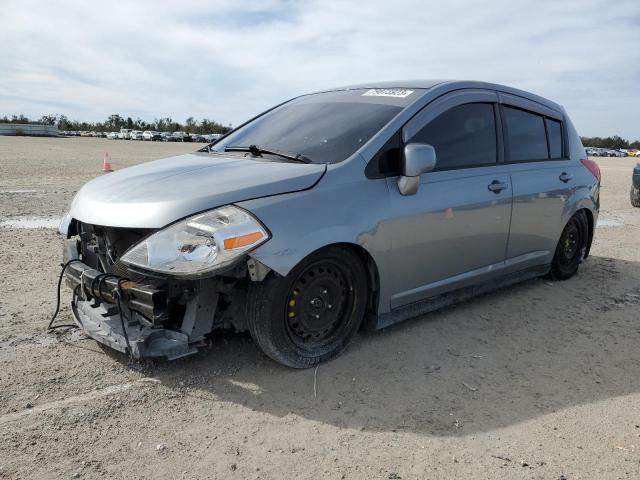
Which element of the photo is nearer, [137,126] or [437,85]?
[437,85]

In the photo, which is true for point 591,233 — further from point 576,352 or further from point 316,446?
point 316,446

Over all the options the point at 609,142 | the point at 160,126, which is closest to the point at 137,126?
the point at 160,126

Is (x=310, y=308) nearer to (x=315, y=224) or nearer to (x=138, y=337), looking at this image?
(x=315, y=224)

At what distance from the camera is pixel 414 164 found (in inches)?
134

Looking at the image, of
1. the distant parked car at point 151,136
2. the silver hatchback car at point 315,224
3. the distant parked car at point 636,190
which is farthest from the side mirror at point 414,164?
the distant parked car at point 151,136

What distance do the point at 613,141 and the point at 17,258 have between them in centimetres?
11585

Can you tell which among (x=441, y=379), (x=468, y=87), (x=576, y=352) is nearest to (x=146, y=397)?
(x=441, y=379)

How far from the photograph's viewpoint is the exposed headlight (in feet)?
9.24

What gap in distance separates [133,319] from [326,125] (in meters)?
1.86

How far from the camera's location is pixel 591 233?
18.7ft

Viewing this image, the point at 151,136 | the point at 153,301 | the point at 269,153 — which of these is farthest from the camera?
the point at 151,136

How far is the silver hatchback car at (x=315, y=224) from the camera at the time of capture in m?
2.92

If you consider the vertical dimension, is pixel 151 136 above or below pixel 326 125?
above

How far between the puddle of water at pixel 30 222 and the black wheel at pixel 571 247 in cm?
601
